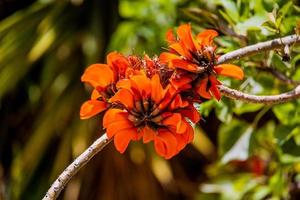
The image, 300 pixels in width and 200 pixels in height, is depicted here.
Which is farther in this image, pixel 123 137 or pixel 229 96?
pixel 229 96

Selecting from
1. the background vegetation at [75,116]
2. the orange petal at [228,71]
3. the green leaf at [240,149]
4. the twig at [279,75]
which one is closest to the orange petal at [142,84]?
the orange petal at [228,71]

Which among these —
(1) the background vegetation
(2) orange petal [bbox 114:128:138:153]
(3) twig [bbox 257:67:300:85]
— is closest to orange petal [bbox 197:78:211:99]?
(2) orange petal [bbox 114:128:138:153]

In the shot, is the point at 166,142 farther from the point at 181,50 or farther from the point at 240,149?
the point at 240,149

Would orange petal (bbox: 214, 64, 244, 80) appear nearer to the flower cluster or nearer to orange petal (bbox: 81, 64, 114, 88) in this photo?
the flower cluster

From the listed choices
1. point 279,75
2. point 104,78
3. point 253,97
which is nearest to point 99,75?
point 104,78

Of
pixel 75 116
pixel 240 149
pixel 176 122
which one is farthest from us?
pixel 75 116

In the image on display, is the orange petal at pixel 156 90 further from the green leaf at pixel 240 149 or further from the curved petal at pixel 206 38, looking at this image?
the green leaf at pixel 240 149

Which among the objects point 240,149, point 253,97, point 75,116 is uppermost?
point 253,97
